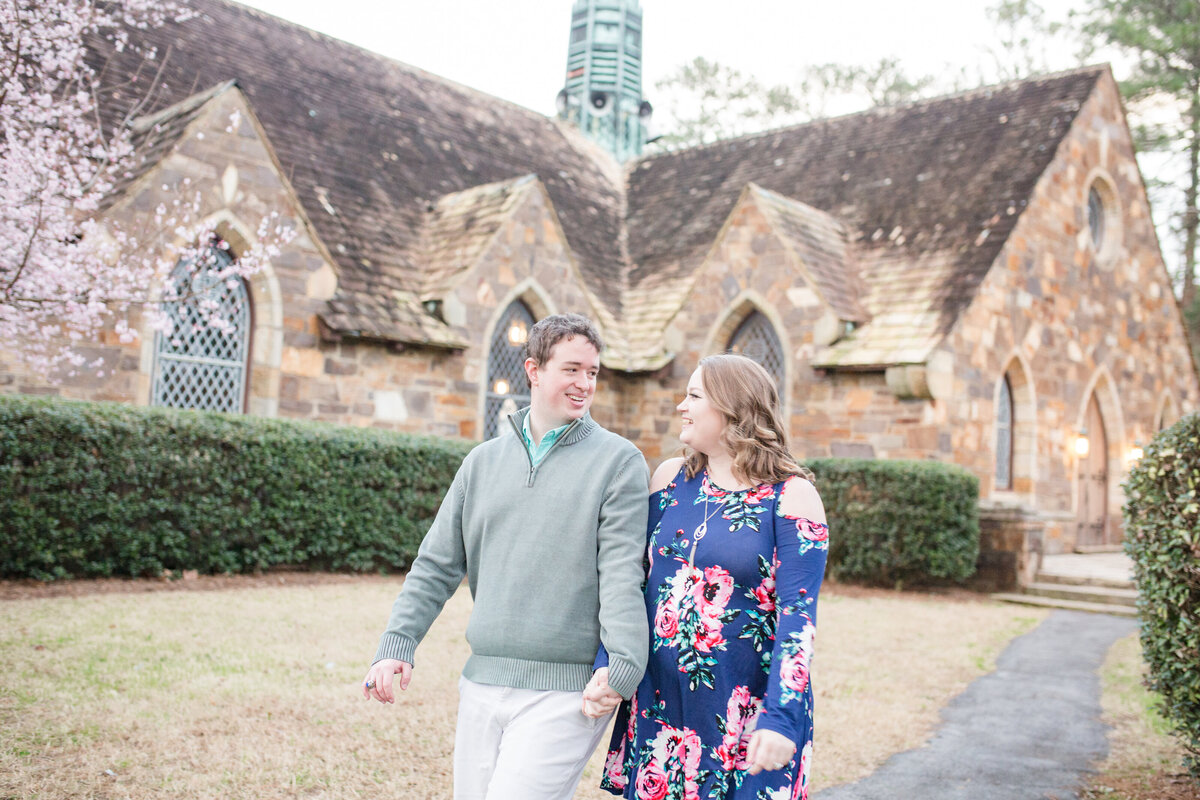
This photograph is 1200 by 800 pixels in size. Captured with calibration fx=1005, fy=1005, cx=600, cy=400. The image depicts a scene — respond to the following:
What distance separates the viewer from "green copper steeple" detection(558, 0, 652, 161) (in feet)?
78.4

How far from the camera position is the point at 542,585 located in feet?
9.00

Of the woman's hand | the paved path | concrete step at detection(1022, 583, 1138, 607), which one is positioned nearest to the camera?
the woman's hand

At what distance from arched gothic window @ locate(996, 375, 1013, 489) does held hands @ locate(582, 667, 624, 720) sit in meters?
14.2

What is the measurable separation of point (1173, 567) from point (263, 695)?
4.77 m

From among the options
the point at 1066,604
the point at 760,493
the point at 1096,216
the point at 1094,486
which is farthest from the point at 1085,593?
the point at 760,493

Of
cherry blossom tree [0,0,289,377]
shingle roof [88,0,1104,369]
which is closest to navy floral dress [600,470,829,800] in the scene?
cherry blossom tree [0,0,289,377]

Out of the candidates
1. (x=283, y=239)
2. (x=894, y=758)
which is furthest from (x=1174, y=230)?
(x=894, y=758)

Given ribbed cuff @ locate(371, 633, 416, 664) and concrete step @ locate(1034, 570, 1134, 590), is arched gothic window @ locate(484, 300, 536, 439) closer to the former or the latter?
concrete step @ locate(1034, 570, 1134, 590)

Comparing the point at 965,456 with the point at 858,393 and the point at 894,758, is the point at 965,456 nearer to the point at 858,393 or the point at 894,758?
the point at 858,393

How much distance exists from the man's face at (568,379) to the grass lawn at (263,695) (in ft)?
7.64

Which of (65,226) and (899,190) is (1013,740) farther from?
(899,190)

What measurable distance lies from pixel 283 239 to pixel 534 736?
9637 millimetres

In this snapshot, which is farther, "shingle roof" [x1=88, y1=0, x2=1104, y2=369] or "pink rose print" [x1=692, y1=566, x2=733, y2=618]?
"shingle roof" [x1=88, y1=0, x2=1104, y2=369]

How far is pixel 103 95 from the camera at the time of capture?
39.0 ft
